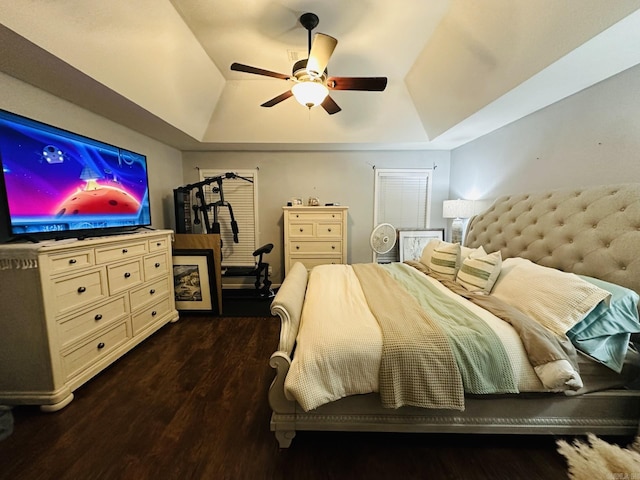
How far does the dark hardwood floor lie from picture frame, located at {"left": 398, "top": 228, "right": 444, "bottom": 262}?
2700 mm

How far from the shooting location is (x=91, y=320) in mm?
1859

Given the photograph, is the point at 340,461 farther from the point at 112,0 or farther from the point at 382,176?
the point at 382,176

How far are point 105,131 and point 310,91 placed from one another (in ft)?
7.02

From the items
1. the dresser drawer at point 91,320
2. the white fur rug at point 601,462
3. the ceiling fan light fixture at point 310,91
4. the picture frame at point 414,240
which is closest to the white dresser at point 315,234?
the picture frame at point 414,240

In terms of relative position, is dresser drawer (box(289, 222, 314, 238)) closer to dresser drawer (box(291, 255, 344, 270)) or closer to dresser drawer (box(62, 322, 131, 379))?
dresser drawer (box(291, 255, 344, 270))

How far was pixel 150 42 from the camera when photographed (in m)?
1.94

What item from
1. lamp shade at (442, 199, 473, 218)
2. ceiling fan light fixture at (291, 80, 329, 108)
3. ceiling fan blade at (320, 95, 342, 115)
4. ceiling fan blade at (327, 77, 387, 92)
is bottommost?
lamp shade at (442, 199, 473, 218)

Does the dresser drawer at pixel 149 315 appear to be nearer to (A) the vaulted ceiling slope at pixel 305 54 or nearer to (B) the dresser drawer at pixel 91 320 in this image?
(B) the dresser drawer at pixel 91 320

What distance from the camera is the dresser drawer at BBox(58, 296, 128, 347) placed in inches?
65.7

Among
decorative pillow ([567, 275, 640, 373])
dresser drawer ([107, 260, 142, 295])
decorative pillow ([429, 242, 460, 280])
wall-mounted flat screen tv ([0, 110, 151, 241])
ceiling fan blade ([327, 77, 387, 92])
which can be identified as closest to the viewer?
decorative pillow ([567, 275, 640, 373])

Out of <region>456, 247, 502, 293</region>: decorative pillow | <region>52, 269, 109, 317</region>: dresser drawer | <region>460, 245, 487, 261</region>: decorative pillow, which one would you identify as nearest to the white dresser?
<region>460, 245, 487, 261</region>: decorative pillow

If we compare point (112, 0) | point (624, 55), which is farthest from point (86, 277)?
point (624, 55)

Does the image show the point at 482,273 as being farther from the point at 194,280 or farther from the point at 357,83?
the point at 194,280

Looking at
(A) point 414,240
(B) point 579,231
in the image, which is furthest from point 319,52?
(A) point 414,240
